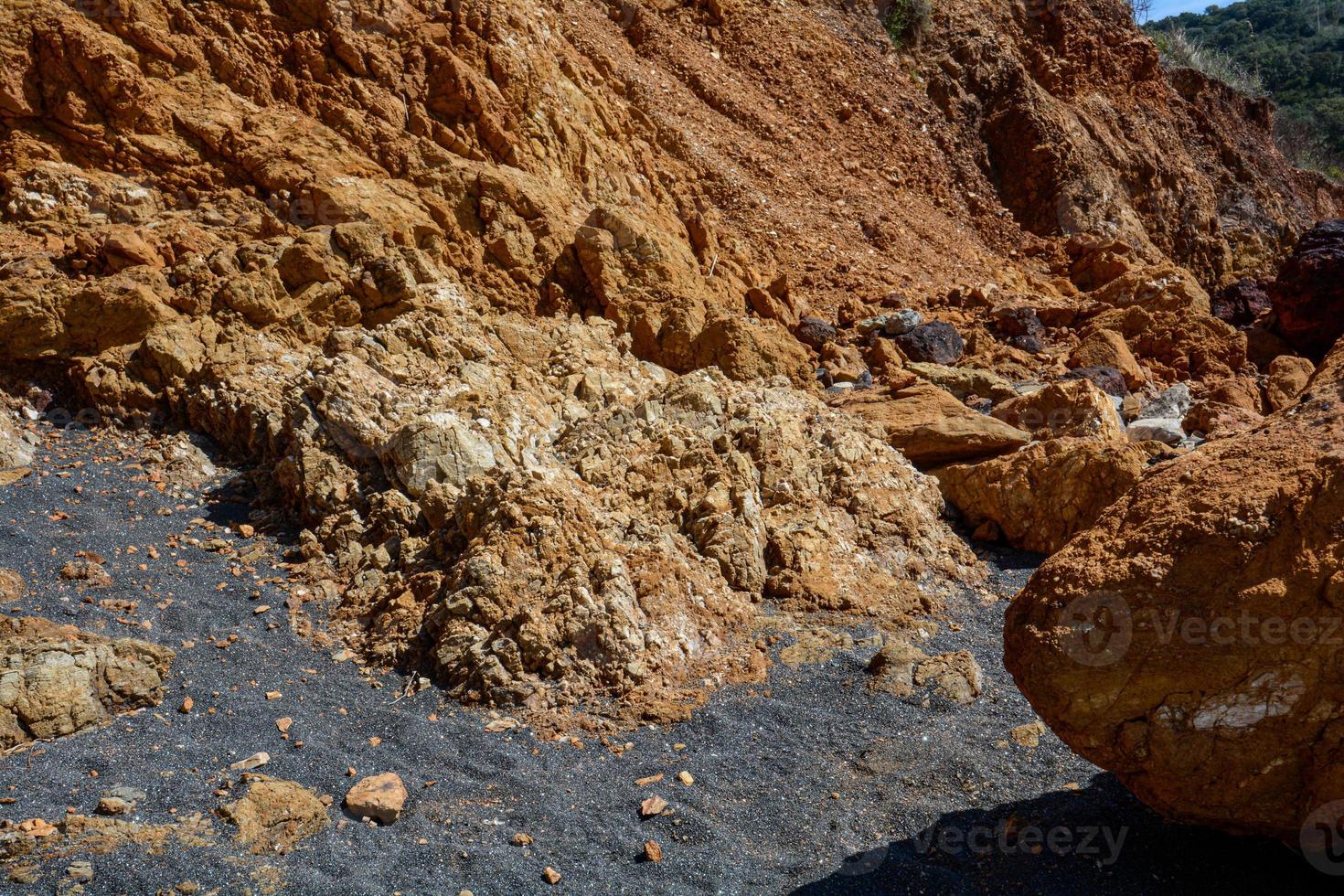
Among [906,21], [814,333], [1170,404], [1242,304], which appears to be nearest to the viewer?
[1170,404]

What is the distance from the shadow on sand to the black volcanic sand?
1 centimetres

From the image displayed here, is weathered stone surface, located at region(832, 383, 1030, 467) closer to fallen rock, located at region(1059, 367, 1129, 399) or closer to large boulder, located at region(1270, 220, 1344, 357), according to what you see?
fallen rock, located at region(1059, 367, 1129, 399)

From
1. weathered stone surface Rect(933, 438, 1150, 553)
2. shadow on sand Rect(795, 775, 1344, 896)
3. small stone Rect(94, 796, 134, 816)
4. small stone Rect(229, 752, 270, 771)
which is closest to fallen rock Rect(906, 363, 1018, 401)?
weathered stone surface Rect(933, 438, 1150, 553)

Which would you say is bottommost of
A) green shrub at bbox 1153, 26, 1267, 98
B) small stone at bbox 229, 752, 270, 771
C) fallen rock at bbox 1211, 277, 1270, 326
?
small stone at bbox 229, 752, 270, 771

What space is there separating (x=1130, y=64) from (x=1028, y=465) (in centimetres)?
1589

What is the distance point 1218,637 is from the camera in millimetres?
3266

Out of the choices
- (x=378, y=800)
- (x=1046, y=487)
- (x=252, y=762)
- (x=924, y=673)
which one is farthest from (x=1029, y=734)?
(x=252, y=762)

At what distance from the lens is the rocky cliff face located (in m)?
6.28

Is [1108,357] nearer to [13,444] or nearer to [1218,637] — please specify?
[1218,637]

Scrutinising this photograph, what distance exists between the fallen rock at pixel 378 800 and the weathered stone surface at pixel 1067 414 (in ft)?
22.9

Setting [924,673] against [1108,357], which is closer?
[924,673]

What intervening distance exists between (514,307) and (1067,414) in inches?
227

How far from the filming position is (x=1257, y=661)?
323 cm

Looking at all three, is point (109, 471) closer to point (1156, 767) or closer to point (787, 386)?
point (787, 386)
